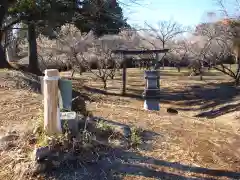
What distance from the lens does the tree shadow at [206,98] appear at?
14.6 m

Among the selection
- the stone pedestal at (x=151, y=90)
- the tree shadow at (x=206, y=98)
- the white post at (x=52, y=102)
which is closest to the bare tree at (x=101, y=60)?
the tree shadow at (x=206, y=98)

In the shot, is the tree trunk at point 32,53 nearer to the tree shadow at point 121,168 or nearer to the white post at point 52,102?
the white post at point 52,102

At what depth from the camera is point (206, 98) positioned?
701 inches

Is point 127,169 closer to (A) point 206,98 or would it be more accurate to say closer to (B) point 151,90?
(B) point 151,90

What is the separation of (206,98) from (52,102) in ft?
49.7

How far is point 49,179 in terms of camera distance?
3113 mm

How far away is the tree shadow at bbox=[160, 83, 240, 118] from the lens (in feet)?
47.8

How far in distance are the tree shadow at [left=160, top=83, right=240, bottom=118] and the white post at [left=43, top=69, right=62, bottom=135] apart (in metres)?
10.9

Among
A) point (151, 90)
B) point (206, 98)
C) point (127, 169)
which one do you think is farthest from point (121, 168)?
point (206, 98)

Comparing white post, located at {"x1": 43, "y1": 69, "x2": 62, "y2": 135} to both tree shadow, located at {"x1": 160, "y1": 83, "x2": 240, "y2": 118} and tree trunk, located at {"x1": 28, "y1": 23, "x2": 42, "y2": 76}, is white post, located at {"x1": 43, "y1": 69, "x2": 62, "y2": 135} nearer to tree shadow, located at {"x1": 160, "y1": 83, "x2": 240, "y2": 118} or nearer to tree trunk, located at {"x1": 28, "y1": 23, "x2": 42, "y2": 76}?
tree shadow, located at {"x1": 160, "y1": 83, "x2": 240, "y2": 118}

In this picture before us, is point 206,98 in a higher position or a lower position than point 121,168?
lower

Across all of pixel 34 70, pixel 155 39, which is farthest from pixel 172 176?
pixel 155 39

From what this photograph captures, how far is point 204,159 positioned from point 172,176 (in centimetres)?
61

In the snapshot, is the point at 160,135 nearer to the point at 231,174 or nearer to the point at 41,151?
the point at 231,174
